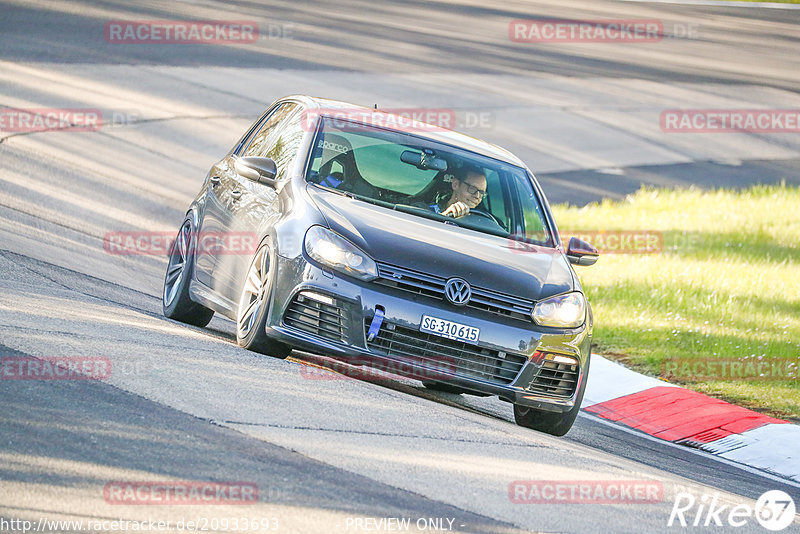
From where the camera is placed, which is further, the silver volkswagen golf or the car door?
the car door

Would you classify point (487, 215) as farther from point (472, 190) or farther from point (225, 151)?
point (225, 151)

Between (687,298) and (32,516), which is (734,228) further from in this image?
(32,516)

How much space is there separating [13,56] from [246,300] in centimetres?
1558

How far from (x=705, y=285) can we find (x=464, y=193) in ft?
21.9

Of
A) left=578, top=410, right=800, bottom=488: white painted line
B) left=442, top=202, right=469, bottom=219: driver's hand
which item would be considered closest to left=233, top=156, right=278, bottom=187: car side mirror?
left=442, top=202, right=469, bottom=219: driver's hand

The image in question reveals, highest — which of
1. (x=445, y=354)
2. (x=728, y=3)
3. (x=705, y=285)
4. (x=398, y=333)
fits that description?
(x=398, y=333)

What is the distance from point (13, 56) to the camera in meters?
22.3

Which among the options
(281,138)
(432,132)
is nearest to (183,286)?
(281,138)

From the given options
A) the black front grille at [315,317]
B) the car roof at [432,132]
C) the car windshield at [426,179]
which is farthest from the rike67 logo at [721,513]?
the car roof at [432,132]

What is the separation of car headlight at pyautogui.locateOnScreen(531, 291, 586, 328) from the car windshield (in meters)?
0.82

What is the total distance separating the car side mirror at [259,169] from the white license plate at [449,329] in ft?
5.55

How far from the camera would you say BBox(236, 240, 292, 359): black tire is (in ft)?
26.0

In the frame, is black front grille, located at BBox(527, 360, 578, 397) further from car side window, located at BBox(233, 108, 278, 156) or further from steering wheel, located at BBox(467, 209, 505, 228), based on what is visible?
car side window, located at BBox(233, 108, 278, 156)

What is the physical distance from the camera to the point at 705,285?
587 inches
